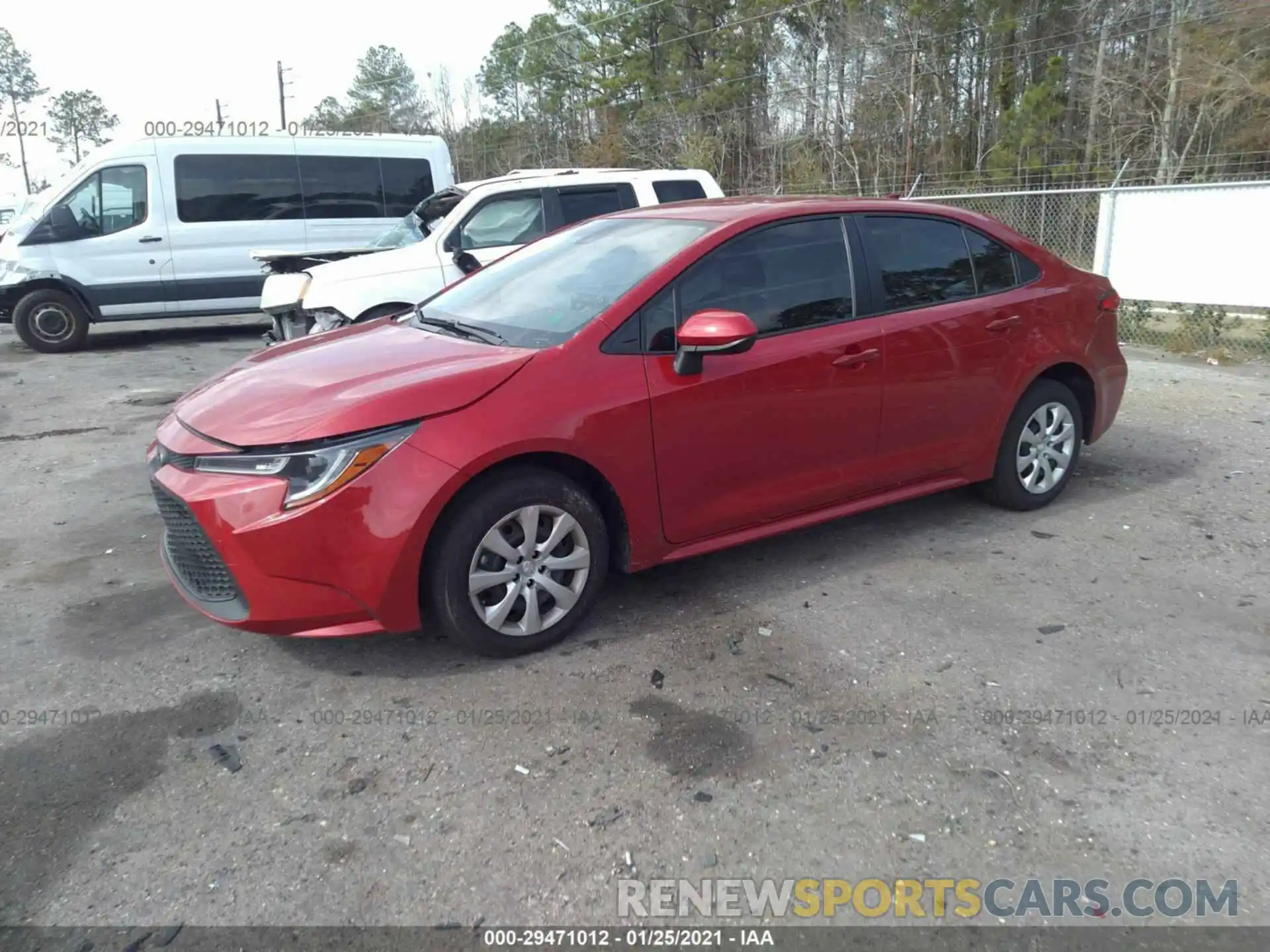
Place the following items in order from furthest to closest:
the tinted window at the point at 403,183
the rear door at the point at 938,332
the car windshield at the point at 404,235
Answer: the tinted window at the point at 403,183
the car windshield at the point at 404,235
the rear door at the point at 938,332

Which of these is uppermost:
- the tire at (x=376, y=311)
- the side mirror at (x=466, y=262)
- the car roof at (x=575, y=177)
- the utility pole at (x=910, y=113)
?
the utility pole at (x=910, y=113)

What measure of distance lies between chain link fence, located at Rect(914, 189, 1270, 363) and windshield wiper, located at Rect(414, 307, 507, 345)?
20.8ft

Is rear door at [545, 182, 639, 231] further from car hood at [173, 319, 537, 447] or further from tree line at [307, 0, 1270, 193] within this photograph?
tree line at [307, 0, 1270, 193]

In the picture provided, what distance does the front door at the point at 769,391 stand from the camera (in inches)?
149

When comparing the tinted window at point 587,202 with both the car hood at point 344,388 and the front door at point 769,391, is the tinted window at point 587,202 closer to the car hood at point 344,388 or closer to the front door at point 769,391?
the front door at point 769,391

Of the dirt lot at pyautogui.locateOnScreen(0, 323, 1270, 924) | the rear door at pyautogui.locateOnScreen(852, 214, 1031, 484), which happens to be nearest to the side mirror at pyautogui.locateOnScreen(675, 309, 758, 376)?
the rear door at pyautogui.locateOnScreen(852, 214, 1031, 484)

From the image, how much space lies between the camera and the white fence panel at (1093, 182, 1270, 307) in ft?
32.5

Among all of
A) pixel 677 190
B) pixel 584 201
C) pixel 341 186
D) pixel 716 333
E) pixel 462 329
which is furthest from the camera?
pixel 341 186

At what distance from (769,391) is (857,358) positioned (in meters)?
0.53

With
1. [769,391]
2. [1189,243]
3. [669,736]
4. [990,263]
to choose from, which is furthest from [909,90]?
[669,736]

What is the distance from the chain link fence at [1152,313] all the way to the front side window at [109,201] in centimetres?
929

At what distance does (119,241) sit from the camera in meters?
11.5

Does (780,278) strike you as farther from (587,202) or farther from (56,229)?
(56,229)

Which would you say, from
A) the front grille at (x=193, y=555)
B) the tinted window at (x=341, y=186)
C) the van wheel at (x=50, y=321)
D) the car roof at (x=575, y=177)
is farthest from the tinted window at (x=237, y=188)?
the front grille at (x=193, y=555)
